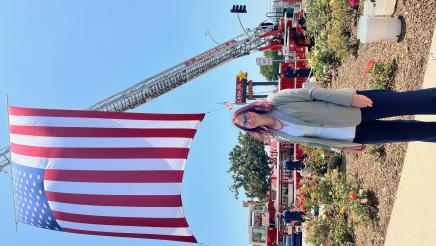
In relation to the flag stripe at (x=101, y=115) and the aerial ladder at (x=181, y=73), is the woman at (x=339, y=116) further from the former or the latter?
the aerial ladder at (x=181, y=73)

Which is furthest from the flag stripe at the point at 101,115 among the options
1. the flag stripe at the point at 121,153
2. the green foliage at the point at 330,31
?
the green foliage at the point at 330,31

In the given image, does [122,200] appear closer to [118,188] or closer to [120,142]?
[118,188]

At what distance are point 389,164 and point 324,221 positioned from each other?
2.88 meters

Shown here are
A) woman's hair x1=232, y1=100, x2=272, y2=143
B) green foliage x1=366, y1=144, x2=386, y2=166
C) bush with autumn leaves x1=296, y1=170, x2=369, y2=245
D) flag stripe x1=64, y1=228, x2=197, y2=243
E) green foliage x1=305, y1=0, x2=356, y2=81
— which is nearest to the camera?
woman's hair x1=232, y1=100, x2=272, y2=143

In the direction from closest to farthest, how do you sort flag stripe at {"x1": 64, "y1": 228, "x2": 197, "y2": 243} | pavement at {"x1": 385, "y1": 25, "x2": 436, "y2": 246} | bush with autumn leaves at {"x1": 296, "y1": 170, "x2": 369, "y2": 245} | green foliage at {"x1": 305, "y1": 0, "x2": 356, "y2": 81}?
pavement at {"x1": 385, "y1": 25, "x2": 436, "y2": 246}, flag stripe at {"x1": 64, "y1": 228, "x2": 197, "y2": 243}, bush with autumn leaves at {"x1": 296, "y1": 170, "x2": 369, "y2": 245}, green foliage at {"x1": 305, "y1": 0, "x2": 356, "y2": 81}

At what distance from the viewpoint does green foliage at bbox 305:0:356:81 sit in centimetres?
1106

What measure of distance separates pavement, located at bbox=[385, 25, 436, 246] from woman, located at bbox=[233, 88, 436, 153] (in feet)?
4.37

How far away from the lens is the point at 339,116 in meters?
4.69

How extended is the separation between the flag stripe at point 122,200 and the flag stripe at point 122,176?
0.21 meters

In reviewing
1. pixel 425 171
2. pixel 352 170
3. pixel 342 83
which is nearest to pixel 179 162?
pixel 425 171

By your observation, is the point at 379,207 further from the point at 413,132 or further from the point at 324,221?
the point at 413,132

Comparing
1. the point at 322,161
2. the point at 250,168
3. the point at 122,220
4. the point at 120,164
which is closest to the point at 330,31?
the point at 322,161

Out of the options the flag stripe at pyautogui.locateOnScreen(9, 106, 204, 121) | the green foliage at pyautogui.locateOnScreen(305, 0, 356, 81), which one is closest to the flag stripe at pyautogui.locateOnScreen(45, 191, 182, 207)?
the flag stripe at pyautogui.locateOnScreen(9, 106, 204, 121)

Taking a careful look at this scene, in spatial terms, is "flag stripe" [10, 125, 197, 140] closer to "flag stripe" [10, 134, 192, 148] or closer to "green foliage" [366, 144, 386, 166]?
"flag stripe" [10, 134, 192, 148]
